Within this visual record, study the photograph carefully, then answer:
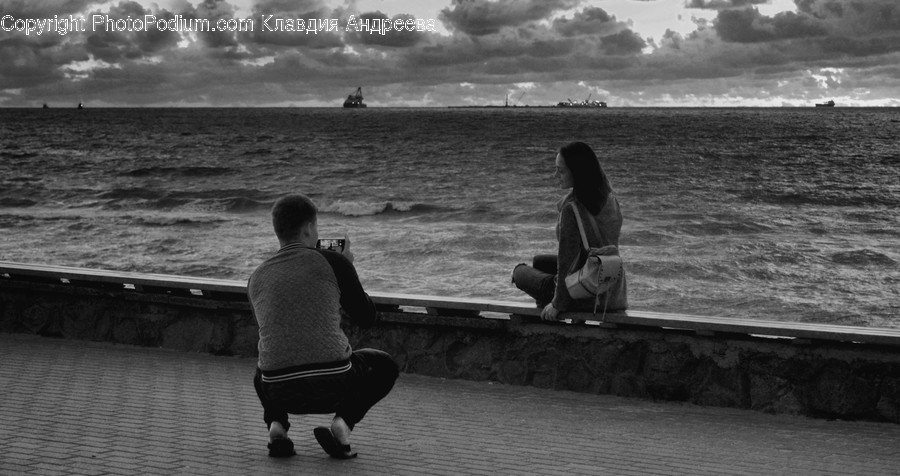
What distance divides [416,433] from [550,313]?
1566 millimetres

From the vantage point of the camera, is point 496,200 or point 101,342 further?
point 496,200

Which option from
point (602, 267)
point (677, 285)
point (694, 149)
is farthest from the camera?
point (694, 149)

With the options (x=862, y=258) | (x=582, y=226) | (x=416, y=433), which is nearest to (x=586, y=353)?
(x=582, y=226)

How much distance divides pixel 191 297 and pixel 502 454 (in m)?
3.91

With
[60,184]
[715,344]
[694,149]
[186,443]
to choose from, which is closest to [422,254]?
[715,344]

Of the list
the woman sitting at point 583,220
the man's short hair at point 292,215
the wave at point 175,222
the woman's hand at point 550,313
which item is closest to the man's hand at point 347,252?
the man's short hair at point 292,215

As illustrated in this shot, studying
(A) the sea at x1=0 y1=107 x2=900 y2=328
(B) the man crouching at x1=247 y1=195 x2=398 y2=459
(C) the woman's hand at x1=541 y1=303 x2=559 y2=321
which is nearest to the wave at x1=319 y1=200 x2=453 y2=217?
(A) the sea at x1=0 y1=107 x2=900 y2=328

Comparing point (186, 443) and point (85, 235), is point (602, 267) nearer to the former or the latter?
point (186, 443)

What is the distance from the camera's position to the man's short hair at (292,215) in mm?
4590

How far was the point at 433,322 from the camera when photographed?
290 inches

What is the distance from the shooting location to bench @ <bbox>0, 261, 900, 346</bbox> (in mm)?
6227

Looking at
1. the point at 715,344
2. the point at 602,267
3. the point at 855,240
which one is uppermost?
the point at 602,267

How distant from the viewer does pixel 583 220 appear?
260 inches

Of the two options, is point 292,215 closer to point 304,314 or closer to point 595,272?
point 304,314
